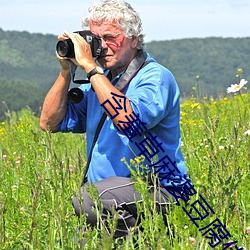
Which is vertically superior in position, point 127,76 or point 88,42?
point 88,42

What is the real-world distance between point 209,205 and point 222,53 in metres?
192

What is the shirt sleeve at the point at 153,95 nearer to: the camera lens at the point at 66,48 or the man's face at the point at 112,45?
the man's face at the point at 112,45

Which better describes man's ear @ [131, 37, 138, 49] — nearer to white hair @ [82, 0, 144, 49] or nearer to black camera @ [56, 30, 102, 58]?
→ white hair @ [82, 0, 144, 49]

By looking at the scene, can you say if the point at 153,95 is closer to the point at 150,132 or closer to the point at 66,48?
the point at 150,132

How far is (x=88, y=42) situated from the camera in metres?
3.45

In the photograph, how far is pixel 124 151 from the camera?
344 centimetres

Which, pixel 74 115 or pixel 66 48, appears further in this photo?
pixel 74 115

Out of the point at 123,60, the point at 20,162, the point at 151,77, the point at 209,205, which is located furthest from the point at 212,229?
the point at 20,162

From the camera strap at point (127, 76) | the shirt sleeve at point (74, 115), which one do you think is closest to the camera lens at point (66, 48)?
the camera strap at point (127, 76)

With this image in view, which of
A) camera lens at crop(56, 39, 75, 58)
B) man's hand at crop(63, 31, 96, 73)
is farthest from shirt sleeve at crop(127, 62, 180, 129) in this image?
camera lens at crop(56, 39, 75, 58)

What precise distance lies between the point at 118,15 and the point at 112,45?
0.16 meters

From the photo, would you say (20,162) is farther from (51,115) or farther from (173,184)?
(173,184)

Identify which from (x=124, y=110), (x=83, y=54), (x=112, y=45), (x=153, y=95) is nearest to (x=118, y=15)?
(x=112, y=45)

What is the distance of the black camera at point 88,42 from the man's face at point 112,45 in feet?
0.18
